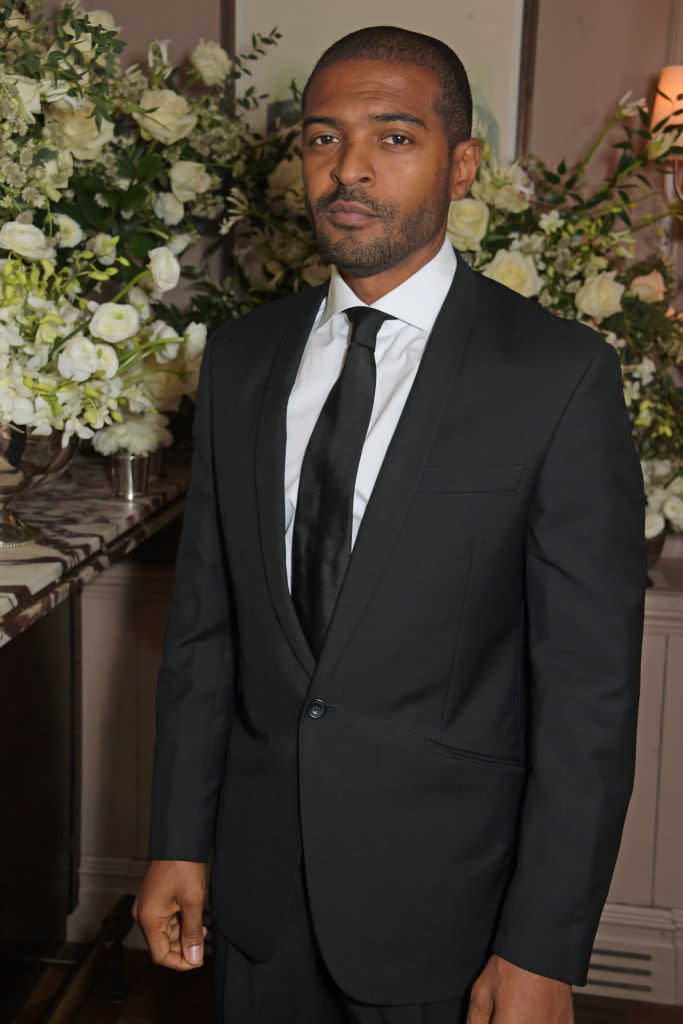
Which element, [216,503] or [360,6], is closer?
[216,503]

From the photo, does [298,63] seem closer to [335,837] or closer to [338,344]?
[338,344]

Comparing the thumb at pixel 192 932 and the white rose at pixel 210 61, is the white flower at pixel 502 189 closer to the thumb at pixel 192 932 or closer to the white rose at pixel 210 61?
the white rose at pixel 210 61

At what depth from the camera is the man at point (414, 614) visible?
4.32ft

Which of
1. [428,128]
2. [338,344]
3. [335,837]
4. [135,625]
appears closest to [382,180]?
[428,128]

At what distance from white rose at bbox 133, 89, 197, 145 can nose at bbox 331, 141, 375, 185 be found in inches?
40.1

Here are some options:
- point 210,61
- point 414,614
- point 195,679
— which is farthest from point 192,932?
point 210,61

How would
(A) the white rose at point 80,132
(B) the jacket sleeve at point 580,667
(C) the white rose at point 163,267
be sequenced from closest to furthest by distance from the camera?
1. (B) the jacket sleeve at point 580,667
2. (C) the white rose at point 163,267
3. (A) the white rose at point 80,132

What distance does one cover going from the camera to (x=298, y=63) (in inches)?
108

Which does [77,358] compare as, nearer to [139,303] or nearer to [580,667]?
[139,303]

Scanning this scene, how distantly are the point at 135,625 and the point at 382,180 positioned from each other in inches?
69.1

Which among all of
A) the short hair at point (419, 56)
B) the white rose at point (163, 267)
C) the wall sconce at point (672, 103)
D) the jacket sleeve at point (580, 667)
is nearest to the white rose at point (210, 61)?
the white rose at point (163, 267)

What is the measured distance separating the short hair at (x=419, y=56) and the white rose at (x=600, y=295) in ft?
3.09

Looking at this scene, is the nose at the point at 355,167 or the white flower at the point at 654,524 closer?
the nose at the point at 355,167

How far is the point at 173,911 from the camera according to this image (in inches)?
61.7
